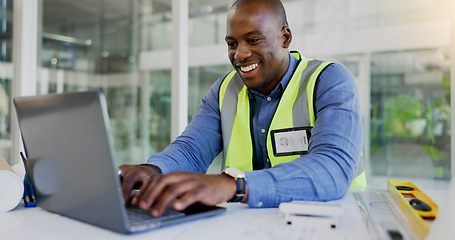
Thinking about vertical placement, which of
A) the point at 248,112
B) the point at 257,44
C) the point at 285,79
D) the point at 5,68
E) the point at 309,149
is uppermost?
the point at 5,68

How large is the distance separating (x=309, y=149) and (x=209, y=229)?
517 millimetres

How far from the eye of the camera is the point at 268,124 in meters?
1.48

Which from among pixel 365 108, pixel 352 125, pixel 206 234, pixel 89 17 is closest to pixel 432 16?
pixel 365 108

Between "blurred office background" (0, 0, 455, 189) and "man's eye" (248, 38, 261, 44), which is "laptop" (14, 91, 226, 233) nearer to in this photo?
"man's eye" (248, 38, 261, 44)

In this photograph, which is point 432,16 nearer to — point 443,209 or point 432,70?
point 432,70

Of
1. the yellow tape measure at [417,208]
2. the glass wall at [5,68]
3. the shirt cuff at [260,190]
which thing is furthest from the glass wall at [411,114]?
the glass wall at [5,68]

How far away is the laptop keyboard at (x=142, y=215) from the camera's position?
2.37ft

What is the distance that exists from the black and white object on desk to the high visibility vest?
62 centimetres

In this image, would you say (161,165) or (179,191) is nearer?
(179,191)

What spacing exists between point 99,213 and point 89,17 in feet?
12.8


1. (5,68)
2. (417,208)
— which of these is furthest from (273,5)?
(5,68)

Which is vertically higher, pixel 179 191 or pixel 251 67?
pixel 251 67

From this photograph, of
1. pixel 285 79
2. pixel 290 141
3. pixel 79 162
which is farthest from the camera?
pixel 285 79

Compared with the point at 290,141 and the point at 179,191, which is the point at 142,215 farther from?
the point at 290,141
